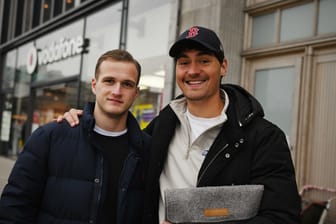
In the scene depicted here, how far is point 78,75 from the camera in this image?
10898 mm

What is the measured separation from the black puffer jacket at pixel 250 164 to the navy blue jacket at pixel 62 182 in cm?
16

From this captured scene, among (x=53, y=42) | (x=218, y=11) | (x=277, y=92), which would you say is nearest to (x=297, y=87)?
(x=277, y=92)

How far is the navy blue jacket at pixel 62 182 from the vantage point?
7.42 ft

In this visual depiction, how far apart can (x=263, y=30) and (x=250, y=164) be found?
471cm

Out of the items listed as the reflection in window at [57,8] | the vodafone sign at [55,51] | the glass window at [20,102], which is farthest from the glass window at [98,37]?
the glass window at [20,102]

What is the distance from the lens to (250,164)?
220 centimetres

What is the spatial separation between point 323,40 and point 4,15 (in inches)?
545

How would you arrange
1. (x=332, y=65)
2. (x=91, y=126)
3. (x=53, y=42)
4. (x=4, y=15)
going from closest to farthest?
(x=91, y=126), (x=332, y=65), (x=53, y=42), (x=4, y=15)

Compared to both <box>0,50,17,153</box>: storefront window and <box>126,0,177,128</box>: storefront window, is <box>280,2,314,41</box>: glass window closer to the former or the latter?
<box>126,0,177,128</box>: storefront window

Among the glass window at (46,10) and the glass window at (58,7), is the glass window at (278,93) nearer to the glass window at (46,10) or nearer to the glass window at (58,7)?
the glass window at (58,7)

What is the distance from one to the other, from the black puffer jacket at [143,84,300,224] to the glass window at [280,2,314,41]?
3.80 metres

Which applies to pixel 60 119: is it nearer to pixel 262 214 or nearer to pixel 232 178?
pixel 232 178

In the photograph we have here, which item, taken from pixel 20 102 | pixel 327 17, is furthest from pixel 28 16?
pixel 327 17

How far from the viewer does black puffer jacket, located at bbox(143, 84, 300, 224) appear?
81.6 inches
